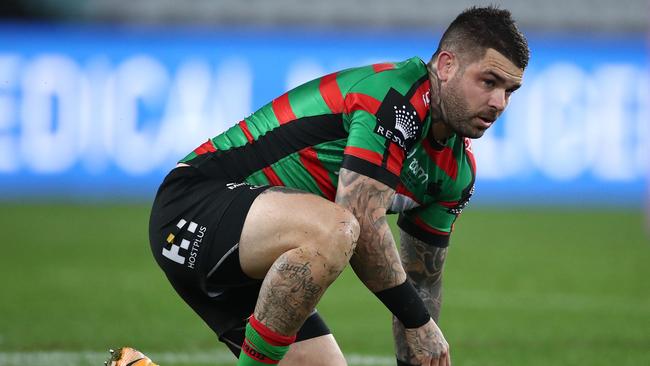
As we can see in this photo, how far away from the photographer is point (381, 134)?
175 inches

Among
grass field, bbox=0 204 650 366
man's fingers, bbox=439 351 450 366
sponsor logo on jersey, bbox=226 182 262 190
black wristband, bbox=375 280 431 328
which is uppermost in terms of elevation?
sponsor logo on jersey, bbox=226 182 262 190

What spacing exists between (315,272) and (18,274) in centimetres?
668

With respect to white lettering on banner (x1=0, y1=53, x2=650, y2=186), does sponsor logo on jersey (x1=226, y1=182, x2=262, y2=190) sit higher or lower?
higher

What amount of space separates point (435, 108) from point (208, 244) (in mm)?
1044

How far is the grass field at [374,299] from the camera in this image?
23.5 ft

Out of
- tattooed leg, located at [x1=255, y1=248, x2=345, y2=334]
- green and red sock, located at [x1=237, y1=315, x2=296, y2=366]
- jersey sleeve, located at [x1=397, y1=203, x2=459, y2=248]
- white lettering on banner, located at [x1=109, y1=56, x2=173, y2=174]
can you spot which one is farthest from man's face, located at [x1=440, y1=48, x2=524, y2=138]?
white lettering on banner, located at [x1=109, y1=56, x2=173, y2=174]

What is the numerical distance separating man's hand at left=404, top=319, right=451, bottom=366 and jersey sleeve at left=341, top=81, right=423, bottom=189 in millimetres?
567

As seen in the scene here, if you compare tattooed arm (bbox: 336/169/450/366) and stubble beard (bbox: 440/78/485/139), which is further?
stubble beard (bbox: 440/78/485/139)

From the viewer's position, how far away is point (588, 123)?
50.8ft

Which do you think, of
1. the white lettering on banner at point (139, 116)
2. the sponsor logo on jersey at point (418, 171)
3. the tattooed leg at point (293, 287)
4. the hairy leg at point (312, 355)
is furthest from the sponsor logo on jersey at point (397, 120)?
the white lettering on banner at point (139, 116)

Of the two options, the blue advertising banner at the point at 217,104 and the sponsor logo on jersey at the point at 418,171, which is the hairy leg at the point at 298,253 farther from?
the blue advertising banner at the point at 217,104

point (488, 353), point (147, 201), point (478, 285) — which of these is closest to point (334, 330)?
point (488, 353)

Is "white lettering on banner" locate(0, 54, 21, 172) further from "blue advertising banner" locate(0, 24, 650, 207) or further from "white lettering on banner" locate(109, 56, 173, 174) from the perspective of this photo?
"white lettering on banner" locate(109, 56, 173, 174)

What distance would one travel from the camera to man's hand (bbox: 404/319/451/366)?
4.53 metres
